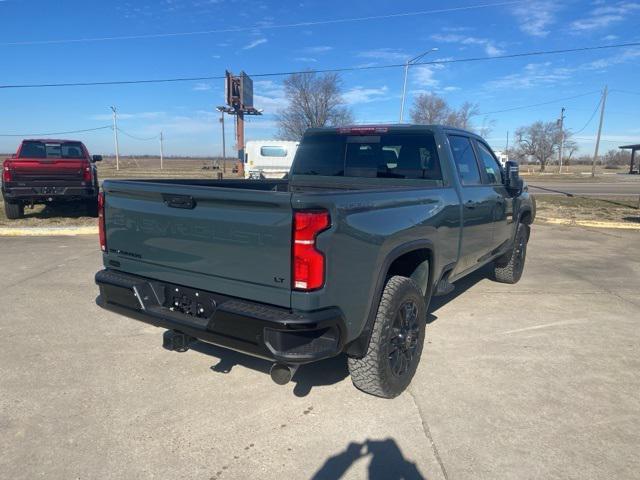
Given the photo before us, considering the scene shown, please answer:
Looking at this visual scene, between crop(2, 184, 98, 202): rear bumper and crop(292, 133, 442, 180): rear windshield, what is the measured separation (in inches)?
321

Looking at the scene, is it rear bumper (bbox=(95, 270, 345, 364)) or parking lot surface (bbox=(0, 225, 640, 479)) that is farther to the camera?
parking lot surface (bbox=(0, 225, 640, 479))

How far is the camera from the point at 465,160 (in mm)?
4629

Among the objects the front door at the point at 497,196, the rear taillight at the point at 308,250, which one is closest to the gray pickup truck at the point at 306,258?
the rear taillight at the point at 308,250

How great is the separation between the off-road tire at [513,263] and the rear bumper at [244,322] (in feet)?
14.0

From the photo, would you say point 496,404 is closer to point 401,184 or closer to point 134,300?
point 401,184

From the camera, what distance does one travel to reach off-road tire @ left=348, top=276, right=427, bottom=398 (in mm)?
3088

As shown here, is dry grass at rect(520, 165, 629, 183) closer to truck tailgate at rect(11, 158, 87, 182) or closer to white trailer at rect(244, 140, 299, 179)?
white trailer at rect(244, 140, 299, 179)

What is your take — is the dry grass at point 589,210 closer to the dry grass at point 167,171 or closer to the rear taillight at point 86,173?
the rear taillight at point 86,173

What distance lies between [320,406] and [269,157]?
20.1m

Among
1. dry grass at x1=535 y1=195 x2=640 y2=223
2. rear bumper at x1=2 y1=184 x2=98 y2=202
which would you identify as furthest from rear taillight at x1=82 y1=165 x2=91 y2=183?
dry grass at x1=535 y1=195 x2=640 y2=223

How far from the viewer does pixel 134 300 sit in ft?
10.6

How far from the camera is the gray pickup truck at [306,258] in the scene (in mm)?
2539

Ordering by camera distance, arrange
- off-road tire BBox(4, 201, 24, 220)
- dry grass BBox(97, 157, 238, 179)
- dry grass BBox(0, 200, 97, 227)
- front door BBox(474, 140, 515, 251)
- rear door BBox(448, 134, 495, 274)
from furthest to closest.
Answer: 1. dry grass BBox(97, 157, 238, 179)
2. off-road tire BBox(4, 201, 24, 220)
3. dry grass BBox(0, 200, 97, 227)
4. front door BBox(474, 140, 515, 251)
5. rear door BBox(448, 134, 495, 274)

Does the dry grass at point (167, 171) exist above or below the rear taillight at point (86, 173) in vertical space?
below
